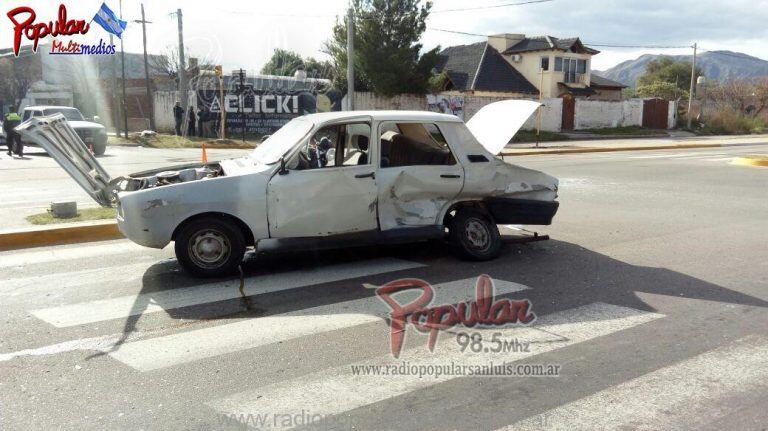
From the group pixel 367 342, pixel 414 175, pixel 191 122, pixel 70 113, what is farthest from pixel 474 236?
pixel 191 122

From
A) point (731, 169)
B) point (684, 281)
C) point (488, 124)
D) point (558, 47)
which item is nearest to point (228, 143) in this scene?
point (731, 169)

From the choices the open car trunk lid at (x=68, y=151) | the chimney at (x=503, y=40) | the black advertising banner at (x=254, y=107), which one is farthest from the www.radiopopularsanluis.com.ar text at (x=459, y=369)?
the chimney at (x=503, y=40)

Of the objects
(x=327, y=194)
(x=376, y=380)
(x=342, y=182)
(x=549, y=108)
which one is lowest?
(x=376, y=380)

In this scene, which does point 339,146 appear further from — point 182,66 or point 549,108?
point 549,108

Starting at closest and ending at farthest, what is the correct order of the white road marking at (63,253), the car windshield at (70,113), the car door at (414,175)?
1. the car door at (414,175)
2. the white road marking at (63,253)
3. the car windshield at (70,113)

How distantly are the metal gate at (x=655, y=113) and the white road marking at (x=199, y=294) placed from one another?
43.8m

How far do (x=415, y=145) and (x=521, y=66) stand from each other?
43.7 meters

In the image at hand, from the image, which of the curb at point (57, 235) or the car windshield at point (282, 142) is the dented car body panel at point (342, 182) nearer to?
the car windshield at point (282, 142)

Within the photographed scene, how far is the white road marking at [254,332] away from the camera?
14.2 feet

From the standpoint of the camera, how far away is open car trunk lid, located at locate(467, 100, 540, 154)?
7.21m

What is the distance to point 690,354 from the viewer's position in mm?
4367

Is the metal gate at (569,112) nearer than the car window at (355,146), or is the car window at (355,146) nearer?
the car window at (355,146)

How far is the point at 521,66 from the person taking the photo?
48281 mm

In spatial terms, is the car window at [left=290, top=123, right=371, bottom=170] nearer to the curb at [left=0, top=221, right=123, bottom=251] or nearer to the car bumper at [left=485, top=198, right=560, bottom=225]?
the car bumper at [left=485, top=198, right=560, bottom=225]
